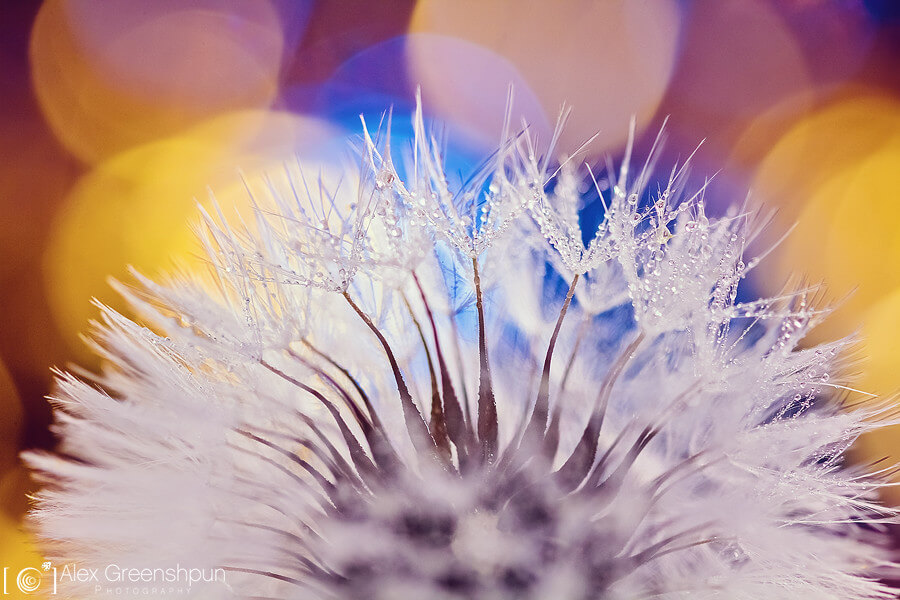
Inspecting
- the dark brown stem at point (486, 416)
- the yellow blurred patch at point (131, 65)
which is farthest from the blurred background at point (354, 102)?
the dark brown stem at point (486, 416)

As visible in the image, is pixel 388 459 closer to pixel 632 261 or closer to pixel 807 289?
pixel 632 261

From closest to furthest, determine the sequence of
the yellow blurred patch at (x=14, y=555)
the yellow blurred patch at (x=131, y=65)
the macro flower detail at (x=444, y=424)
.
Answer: the macro flower detail at (x=444, y=424) → the yellow blurred patch at (x=14, y=555) → the yellow blurred patch at (x=131, y=65)

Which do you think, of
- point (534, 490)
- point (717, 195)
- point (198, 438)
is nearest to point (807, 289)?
point (717, 195)

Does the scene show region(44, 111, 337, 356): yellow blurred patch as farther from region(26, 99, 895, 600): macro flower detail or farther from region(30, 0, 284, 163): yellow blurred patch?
region(26, 99, 895, 600): macro flower detail

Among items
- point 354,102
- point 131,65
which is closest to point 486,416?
point 354,102

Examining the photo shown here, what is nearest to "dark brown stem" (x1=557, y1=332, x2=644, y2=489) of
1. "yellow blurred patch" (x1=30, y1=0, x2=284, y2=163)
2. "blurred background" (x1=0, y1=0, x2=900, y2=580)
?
"blurred background" (x1=0, y1=0, x2=900, y2=580)

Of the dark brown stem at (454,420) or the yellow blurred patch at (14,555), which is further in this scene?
the yellow blurred patch at (14,555)

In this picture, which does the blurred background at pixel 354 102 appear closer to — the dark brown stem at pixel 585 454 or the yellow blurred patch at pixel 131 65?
the yellow blurred patch at pixel 131 65

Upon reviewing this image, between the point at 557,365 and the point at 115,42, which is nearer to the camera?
the point at 557,365
